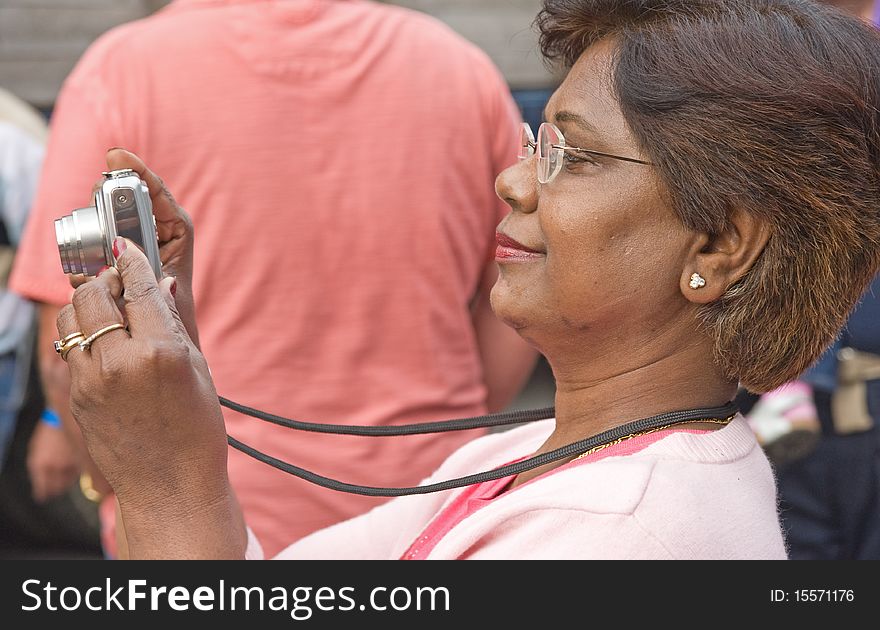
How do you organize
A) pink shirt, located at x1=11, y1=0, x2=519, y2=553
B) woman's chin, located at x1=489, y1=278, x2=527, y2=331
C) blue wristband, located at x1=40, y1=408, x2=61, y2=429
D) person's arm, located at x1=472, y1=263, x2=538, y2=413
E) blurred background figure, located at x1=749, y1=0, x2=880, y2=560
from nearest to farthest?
woman's chin, located at x1=489, y1=278, x2=527, y2=331 → pink shirt, located at x1=11, y1=0, x2=519, y2=553 → person's arm, located at x1=472, y1=263, x2=538, y2=413 → blurred background figure, located at x1=749, y1=0, x2=880, y2=560 → blue wristband, located at x1=40, y1=408, x2=61, y2=429

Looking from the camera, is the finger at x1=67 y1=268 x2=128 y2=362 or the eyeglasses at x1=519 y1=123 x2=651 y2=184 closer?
the finger at x1=67 y1=268 x2=128 y2=362

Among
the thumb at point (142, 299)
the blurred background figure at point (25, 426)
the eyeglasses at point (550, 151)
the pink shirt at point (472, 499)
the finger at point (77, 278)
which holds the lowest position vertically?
the blurred background figure at point (25, 426)

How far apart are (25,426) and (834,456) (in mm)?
2340

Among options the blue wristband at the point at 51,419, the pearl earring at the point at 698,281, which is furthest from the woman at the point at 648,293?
the blue wristband at the point at 51,419

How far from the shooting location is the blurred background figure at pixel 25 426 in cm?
308

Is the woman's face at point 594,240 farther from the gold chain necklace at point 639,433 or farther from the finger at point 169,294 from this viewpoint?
the finger at point 169,294

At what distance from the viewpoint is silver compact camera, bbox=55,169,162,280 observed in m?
1.50

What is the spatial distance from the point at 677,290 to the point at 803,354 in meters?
0.20

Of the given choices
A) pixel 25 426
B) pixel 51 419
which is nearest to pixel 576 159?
pixel 51 419

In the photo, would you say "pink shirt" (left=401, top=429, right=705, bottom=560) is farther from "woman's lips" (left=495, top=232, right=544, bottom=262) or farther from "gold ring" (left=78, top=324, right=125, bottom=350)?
"gold ring" (left=78, top=324, right=125, bottom=350)

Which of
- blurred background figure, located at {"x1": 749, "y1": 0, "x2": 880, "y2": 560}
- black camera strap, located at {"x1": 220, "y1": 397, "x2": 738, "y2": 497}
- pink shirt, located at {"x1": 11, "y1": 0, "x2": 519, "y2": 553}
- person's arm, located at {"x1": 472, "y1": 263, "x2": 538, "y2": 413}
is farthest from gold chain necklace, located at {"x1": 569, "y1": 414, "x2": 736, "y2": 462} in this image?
blurred background figure, located at {"x1": 749, "y1": 0, "x2": 880, "y2": 560}

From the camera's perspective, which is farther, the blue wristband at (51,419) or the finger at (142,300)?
the blue wristband at (51,419)

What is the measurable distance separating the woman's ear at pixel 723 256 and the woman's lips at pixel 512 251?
0.22 m

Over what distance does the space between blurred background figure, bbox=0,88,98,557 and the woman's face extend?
164cm
